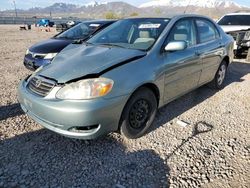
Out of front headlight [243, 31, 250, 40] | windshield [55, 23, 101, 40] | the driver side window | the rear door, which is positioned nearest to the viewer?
the driver side window

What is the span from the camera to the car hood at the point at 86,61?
9.50 feet

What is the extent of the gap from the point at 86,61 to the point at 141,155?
1.40 metres

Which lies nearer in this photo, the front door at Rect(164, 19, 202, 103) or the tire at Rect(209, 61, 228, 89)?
the front door at Rect(164, 19, 202, 103)

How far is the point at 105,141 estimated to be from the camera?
10.9ft

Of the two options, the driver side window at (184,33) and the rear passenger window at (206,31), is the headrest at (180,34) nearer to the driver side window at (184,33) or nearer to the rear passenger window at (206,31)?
the driver side window at (184,33)

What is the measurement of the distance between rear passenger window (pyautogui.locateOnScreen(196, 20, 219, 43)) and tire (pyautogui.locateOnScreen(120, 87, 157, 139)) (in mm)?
1777

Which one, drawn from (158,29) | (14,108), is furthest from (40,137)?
(158,29)

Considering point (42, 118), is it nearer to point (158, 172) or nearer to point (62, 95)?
point (62, 95)

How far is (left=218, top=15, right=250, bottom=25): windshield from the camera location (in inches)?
368

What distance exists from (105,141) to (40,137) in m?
0.92

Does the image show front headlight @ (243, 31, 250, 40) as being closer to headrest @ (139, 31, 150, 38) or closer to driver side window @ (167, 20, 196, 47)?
driver side window @ (167, 20, 196, 47)

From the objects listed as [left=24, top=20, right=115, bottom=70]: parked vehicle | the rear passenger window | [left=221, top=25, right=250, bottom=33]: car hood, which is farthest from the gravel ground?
[left=221, top=25, right=250, bottom=33]: car hood

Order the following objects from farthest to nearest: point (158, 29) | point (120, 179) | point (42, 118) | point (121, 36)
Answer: point (121, 36), point (158, 29), point (42, 118), point (120, 179)

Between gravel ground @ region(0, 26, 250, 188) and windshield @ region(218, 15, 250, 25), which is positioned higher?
windshield @ region(218, 15, 250, 25)
